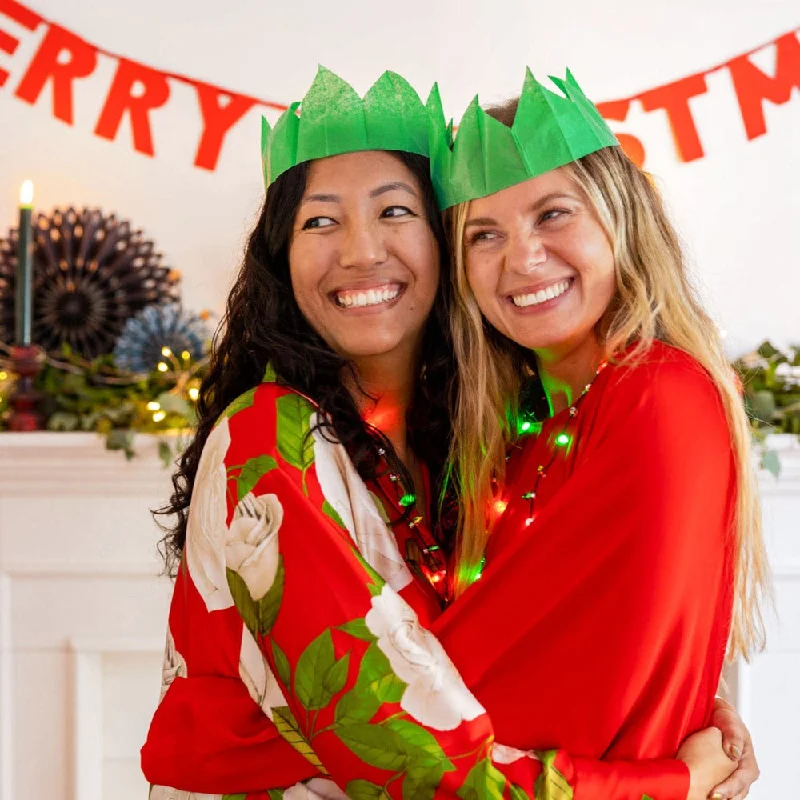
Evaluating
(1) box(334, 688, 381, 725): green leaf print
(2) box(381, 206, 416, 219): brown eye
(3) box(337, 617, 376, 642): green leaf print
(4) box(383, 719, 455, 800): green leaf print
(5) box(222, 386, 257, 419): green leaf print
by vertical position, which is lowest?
(4) box(383, 719, 455, 800): green leaf print

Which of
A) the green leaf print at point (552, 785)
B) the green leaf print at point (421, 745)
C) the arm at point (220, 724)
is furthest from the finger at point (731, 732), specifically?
the arm at point (220, 724)

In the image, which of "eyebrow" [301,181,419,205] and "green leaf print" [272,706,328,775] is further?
"eyebrow" [301,181,419,205]

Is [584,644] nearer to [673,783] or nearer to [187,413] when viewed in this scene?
[673,783]

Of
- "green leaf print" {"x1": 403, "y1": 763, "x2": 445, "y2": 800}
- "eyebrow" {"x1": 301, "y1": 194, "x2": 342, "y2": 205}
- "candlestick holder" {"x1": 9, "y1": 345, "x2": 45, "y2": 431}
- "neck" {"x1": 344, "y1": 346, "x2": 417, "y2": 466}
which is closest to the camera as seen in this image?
"green leaf print" {"x1": 403, "y1": 763, "x2": 445, "y2": 800}

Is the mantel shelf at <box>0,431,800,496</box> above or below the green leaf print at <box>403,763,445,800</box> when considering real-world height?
above

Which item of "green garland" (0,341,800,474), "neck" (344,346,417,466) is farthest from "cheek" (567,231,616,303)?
"green garland" (0,341,800,474)

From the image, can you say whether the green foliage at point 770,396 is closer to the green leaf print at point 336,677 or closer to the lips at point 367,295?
the lips at point 367,295

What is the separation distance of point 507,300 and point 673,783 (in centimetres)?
57

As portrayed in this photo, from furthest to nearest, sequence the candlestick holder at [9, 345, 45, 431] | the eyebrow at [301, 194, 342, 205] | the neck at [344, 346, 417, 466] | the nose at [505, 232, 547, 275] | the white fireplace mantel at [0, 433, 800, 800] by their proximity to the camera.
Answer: the white fireplace mantel at [0, 433, 800, 800]
the candlestick holder at [9, 345, 45, 431]
the neck at [344, 346, 417, 466]
the eyebrow at [301, 194, 342, 205]
the nose at [505, 232, 547, 275]

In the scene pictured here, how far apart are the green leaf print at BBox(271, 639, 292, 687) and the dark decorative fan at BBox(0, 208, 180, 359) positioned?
4.38ft

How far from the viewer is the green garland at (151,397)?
2010 millimetres

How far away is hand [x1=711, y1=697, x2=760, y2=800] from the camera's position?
1081 millimetres

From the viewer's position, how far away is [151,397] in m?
2.04

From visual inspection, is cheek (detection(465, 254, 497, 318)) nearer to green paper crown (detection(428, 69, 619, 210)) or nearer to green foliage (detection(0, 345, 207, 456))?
green paper crown (detection(428, 69, 619, 210))
